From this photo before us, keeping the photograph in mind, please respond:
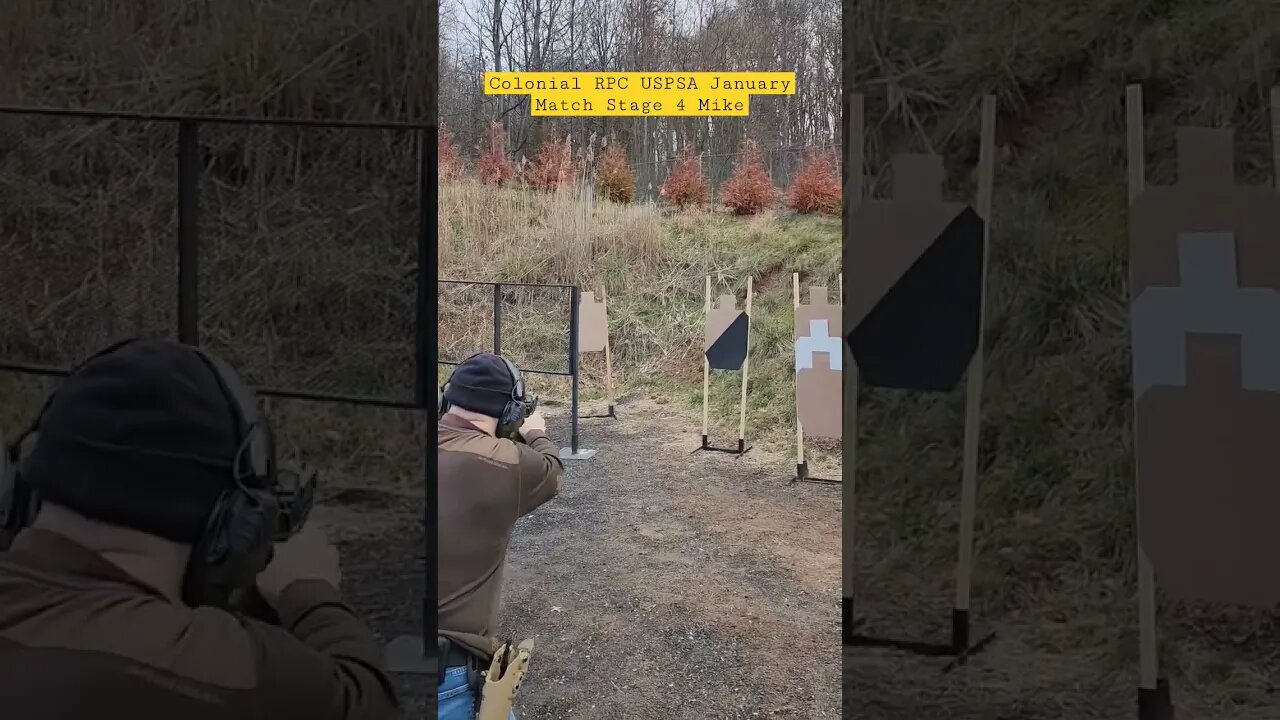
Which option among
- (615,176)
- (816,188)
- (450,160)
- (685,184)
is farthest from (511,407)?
(816,188)

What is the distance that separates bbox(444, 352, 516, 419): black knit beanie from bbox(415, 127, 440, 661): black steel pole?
0.36 meters

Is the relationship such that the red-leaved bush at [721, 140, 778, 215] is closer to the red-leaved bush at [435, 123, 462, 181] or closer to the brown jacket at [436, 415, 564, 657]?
the red-leaved bush at [435, 123, 462, 181]

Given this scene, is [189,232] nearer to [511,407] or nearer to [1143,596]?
[511,407]

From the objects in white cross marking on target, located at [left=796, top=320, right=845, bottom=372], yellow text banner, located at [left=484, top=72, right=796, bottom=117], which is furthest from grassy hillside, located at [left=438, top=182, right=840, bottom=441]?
yellow text banner, located at [left=484, top=72, right=796, bottom=117]

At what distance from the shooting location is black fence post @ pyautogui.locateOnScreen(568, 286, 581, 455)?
82.0 inches

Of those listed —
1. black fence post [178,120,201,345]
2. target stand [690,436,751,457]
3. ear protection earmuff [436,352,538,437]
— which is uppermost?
black fence post [178,120,201,345]

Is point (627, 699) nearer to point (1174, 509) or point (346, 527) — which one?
point (346, 527)

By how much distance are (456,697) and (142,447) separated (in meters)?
0.61

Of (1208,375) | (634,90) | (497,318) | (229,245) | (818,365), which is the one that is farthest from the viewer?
(818,365)

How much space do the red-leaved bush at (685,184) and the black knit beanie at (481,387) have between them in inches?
35.6

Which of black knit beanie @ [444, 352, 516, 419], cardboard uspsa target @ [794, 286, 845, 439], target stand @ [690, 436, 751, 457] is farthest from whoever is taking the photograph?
cardboard uspsa target @ [794, 286, 845, 439]

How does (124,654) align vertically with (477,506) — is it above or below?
below

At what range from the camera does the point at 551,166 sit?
205 cm

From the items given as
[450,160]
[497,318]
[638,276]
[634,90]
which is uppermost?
[634,90]
